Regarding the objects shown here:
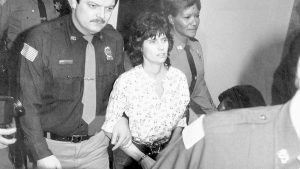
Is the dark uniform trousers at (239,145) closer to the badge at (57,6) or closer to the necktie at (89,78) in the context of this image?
the necktie at (89,78)

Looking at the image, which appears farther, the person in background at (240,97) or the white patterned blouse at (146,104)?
the person in background at (240,97)

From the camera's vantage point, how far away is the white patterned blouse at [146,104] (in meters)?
0.94

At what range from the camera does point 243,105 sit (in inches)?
45.7

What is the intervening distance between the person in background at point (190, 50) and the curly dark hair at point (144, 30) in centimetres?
9

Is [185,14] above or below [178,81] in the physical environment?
above

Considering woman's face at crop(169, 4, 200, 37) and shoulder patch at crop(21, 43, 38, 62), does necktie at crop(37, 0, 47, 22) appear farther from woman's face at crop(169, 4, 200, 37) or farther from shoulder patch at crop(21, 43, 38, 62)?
woman's face at crop(169, 4, 200, 37)

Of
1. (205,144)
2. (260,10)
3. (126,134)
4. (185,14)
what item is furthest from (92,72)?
(260,10)

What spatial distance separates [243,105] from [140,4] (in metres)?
0.53

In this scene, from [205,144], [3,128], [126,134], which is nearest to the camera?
[205,144]

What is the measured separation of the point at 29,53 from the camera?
917mm

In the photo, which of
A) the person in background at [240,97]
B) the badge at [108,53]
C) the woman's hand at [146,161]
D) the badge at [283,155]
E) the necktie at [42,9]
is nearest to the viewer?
the badge at [283,155]

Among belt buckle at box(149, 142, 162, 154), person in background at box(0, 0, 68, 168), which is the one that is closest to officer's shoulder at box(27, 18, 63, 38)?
person in background at box(0, 0, 68, 168)

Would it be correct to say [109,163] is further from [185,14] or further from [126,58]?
[185,14]

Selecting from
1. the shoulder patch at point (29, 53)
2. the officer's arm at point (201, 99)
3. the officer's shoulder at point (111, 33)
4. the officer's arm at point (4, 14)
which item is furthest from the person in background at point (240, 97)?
the officer's arm at point (4, 14)
